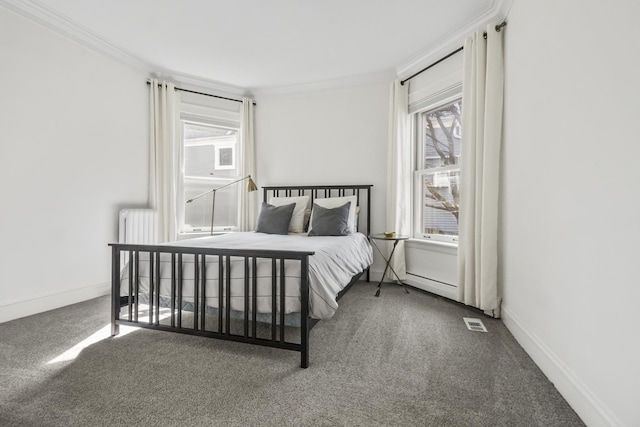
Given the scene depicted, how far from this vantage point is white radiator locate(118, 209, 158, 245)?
3305mm

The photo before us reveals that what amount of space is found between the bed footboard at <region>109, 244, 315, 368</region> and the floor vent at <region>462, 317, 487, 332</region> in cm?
135

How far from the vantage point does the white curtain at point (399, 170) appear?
3607 millimetres

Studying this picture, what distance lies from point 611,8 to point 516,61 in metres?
1.14

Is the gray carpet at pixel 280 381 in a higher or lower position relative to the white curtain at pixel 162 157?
lower

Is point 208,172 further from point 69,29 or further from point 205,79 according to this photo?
point 69,29

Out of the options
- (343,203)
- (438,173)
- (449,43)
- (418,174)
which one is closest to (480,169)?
(438,173)

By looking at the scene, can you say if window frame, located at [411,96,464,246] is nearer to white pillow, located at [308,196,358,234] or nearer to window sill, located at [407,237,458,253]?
window sill, located at [407,237,458,253]

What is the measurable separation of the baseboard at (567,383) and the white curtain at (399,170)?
1.64 m

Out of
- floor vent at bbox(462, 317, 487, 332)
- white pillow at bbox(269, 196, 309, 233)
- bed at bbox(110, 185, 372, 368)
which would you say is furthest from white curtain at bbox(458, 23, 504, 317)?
white pillow at bbox(269, 196, 309, 233)

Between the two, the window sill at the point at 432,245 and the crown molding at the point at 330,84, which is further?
the crown molding at the point at 330,84

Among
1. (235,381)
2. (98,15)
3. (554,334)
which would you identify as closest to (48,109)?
(98,15)

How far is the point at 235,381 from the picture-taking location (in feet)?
5.19

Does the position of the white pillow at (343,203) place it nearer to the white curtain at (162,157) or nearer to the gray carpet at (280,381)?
the gray carpet at (280,381)

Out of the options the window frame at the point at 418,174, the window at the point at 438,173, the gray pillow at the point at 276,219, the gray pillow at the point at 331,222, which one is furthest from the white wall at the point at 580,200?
the gray pillow at the point at 276,219
